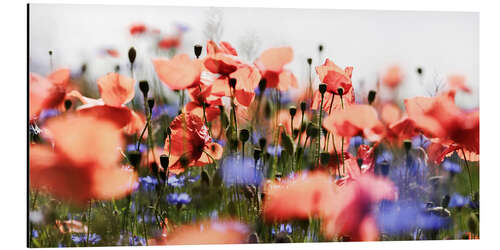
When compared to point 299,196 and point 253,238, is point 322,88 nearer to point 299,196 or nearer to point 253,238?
point 299,196

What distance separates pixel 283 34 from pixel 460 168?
2.75ft

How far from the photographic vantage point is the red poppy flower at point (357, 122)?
2486 millimetres

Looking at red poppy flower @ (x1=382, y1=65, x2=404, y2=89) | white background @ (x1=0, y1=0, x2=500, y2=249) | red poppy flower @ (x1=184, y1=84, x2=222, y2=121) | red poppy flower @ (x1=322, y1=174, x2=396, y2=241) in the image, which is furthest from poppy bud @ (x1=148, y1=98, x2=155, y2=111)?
red poppy flower @ (x1=382, y1=65, x2=404, y2=89)

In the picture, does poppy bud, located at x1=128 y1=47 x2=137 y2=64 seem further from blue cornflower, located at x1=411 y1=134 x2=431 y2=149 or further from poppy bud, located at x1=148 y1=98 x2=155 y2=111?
blue cornflower, located at x1=411 y1=134 x2=431 y2=149

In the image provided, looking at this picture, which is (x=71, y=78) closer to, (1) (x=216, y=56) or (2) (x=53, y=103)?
(2) (x=53, y=103)

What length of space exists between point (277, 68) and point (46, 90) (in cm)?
81

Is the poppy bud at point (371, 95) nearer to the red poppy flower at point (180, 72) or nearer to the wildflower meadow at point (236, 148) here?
the wildflower meadow at point (236, 148)

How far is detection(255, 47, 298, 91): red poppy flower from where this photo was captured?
8.02 feet

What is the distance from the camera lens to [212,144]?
7.88 ft

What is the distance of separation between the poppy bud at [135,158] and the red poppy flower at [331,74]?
0.71 meters

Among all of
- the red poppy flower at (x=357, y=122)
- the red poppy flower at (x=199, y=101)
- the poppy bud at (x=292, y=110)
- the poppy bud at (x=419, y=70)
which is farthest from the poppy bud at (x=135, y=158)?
the poppy bud at (x=419, y=70)

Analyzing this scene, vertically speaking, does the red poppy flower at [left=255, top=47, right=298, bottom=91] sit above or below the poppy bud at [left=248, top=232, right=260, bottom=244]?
above

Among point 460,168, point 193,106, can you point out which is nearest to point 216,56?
point 193,106

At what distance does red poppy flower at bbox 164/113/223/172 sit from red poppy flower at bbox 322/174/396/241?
47cm
